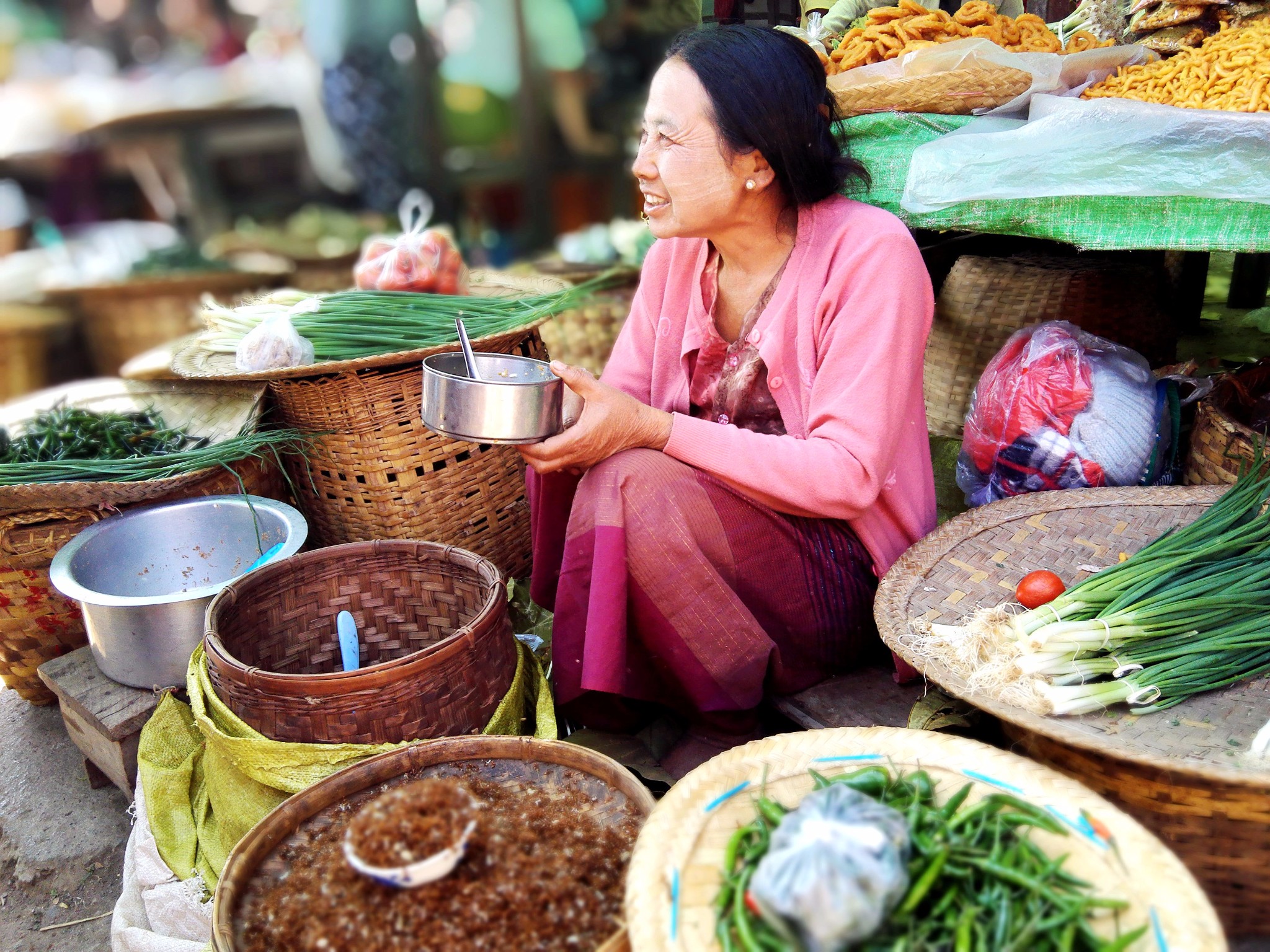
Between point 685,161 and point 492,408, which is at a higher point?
point 685,161

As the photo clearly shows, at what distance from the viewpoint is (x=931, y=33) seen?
2.78 metres

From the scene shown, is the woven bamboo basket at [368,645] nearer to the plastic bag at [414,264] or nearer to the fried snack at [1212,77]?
the plastic bag at [414,264]

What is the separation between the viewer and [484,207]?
5836mm

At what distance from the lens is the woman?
6.63 feet

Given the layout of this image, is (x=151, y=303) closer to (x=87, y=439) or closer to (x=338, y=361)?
(x=87, y=439)

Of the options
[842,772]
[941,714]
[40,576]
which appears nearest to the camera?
A: [842,772]

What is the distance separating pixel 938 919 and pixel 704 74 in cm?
171

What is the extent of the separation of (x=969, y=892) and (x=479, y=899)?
2.12ft

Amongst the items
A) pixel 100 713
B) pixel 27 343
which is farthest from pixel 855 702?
pixel 27 343

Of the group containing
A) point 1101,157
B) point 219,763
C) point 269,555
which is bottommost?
point 219,763

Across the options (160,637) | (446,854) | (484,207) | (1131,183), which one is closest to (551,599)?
(160,637)

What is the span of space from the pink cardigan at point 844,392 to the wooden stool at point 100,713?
4.90 ft

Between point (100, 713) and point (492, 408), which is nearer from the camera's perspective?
point (492, 408)

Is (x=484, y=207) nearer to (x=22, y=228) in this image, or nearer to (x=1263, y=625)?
(x=22, y=228)
